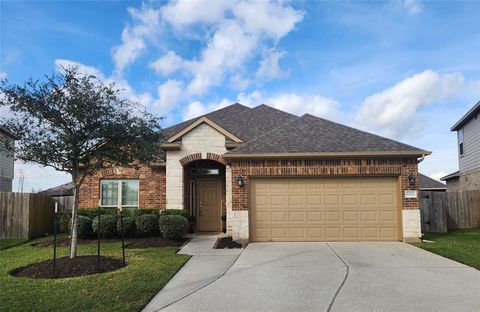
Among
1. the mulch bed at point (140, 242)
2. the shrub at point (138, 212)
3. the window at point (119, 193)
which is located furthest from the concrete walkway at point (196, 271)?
the window at point (119, 193)

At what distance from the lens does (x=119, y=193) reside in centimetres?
1647

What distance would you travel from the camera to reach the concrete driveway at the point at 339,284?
618cm

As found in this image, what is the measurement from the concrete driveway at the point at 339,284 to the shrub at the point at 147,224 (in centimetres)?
456

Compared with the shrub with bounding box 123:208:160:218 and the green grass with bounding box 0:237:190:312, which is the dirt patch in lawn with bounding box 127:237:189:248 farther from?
the green grass with bounding box 0:237:190:312

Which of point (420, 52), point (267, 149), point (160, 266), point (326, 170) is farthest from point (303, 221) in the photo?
point (420, 52)

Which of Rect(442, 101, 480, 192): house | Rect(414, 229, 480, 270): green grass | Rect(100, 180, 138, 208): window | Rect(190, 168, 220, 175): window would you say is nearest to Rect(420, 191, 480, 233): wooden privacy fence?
Rect(414, 229, 480, 270): green grass

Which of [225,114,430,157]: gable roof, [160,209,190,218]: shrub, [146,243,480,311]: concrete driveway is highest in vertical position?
[225,114,430,157]: gable roof

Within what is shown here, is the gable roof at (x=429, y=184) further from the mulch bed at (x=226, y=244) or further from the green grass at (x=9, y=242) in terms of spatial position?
the green grass at (x=9, y=242)

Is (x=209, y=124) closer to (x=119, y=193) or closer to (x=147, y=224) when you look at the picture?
(x=147, y=224)

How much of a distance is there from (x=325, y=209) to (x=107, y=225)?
25.1 ft

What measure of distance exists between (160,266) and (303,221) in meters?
5.70

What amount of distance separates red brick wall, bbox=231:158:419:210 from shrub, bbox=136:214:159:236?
3103 mm

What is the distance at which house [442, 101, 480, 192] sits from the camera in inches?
830

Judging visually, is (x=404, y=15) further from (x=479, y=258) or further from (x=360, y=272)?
(x=360, y=272)
